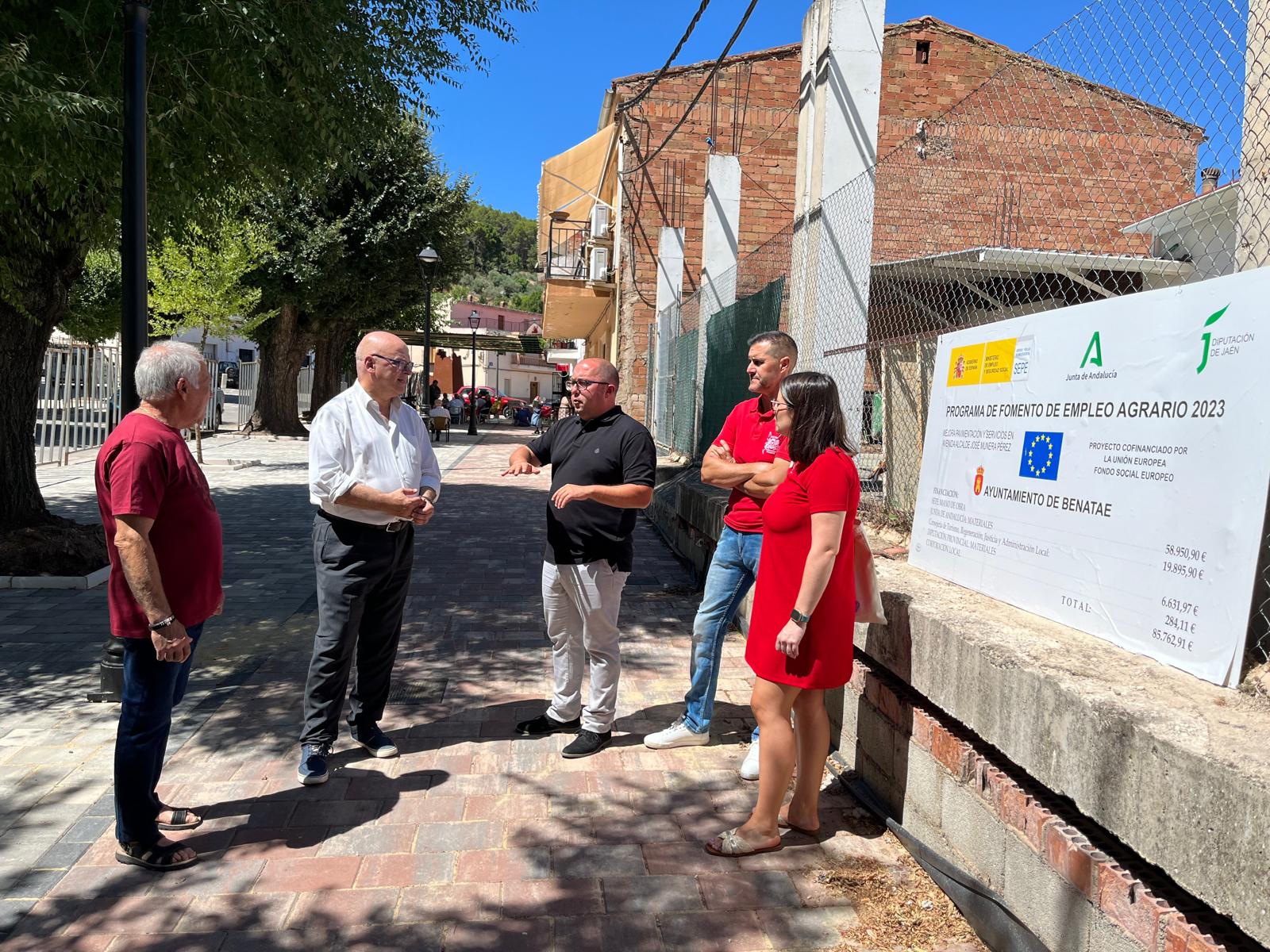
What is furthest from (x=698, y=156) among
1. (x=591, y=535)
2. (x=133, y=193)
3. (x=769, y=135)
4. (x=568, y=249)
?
(x=591, y=535)

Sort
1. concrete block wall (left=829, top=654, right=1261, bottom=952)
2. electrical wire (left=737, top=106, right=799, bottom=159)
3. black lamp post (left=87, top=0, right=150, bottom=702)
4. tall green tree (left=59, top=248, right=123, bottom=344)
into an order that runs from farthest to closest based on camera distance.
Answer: tall green tree (left=59, top=248, right=123, bottom=344) < electrical wire (left=737, top=106, right=799, bottom=159) < black lamp post (left=87, top=0, right=150, bottom=702) < concrete block wall (left=829, top=654, right=1261, bottom=952)

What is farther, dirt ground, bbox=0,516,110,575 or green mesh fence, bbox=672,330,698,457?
green mesh fence, bbox=672,330,698,457

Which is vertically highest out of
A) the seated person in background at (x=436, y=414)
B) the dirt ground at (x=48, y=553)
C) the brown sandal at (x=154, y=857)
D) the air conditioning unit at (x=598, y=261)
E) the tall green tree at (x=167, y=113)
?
the air conditioning unit at (x=598, y=261)

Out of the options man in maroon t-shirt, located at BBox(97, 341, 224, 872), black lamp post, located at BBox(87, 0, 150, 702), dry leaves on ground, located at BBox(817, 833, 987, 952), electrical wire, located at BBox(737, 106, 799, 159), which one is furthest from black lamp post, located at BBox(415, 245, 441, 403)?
dry leaves on ground, located at BBox(817, 833, 987, 952)

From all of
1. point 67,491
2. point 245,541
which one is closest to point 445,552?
point 245,541

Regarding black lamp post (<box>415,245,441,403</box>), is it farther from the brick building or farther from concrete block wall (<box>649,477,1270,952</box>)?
concrete block wall (<box>649,477,1270,952</box>)

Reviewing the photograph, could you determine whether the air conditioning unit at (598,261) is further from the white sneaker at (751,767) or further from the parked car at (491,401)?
the white sneaker at (751,767)

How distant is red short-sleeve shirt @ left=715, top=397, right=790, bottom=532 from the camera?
3.96m

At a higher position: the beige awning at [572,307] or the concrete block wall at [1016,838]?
the beige awning at [572,307]

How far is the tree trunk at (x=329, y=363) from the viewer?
2691 centimetres

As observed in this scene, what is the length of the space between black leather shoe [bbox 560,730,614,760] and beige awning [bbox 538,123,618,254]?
1712cm

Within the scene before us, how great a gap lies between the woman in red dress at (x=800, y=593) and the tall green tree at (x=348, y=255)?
1894cm

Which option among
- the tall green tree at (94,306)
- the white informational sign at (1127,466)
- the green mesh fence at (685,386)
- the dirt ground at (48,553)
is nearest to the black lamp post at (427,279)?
the tall green tree at (94,306)

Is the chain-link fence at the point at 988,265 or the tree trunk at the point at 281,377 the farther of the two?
the tree trunk at the point at 281,377
